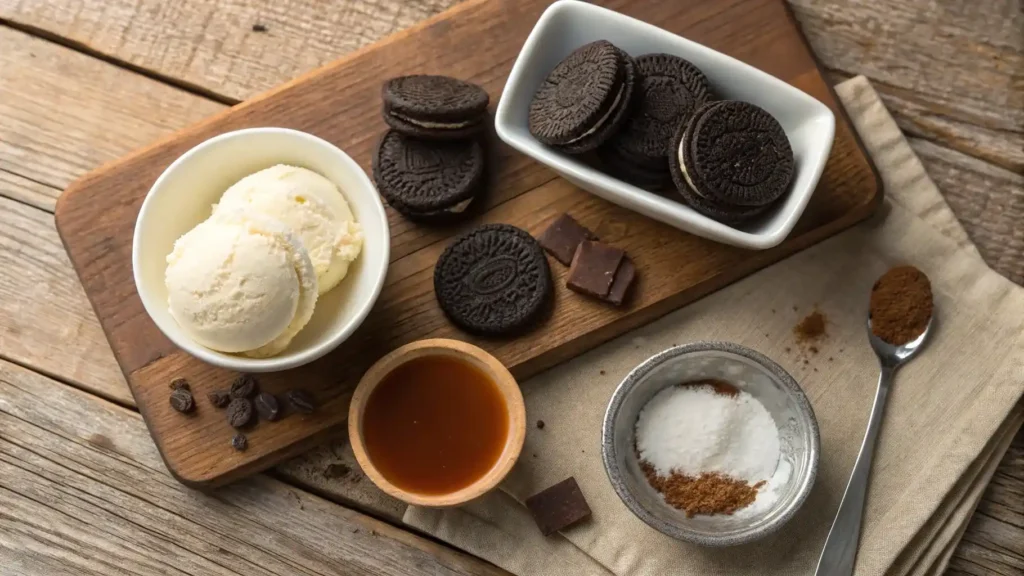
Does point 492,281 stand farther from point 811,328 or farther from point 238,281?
point 811,328

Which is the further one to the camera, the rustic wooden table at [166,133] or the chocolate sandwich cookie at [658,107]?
the rustic wooden table at [166,133]

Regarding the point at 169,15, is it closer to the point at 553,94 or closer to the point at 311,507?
the point at 553,94

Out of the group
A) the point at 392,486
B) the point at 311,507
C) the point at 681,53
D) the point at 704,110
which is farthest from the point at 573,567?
the point at 681,53

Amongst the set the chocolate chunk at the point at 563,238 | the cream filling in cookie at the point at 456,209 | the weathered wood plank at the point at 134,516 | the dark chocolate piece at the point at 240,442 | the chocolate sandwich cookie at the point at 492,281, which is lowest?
the weathered wood plank at the point at 134,516

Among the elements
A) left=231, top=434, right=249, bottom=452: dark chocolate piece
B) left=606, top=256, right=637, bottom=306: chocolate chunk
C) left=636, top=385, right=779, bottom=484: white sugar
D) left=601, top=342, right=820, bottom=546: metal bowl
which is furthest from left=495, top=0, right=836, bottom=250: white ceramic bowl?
left=231, top=434, right=249, bottom=452: dark chocolate piece

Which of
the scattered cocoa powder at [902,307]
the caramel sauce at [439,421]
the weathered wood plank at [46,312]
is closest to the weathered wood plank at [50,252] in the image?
the weathered wood plank at [46,312]

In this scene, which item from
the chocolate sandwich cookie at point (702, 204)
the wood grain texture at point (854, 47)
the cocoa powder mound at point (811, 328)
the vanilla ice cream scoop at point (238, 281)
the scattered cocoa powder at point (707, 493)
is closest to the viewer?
the vanilla ice cream scoop at point (238, 281)

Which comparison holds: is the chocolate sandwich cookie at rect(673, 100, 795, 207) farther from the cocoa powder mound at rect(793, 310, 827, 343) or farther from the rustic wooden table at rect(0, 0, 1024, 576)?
the rustic wooden table at rect(0, 0, 1024, 576)

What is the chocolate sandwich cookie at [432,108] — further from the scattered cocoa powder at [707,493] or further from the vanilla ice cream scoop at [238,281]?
the scattered cocoa powder at [707,493]
